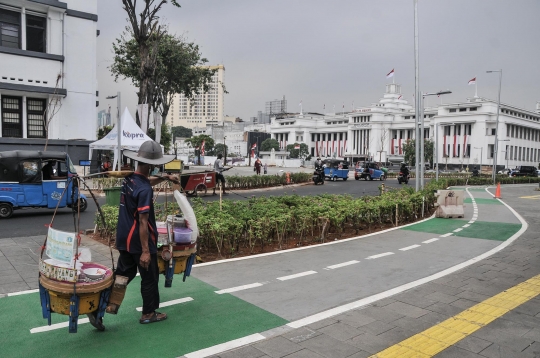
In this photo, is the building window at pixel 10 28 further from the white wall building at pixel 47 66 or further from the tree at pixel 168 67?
the tree at pixel 168 67

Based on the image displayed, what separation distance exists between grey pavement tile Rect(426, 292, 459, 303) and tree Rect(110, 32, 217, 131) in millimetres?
28095

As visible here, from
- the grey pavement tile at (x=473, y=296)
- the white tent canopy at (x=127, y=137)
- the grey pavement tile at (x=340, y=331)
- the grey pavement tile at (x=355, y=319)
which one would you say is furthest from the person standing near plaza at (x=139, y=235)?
the white tent canopy at (x=127, y=137)

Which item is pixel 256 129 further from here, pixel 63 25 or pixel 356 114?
pixel 63 25

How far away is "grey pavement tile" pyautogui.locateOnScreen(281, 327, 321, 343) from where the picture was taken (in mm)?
4391

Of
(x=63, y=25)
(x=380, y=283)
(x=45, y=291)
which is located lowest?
(x=380, y=283)

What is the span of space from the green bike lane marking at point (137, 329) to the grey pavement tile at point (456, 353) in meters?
1.65

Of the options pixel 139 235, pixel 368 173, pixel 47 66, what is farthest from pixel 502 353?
pixel 368 173

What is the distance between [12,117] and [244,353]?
22467 millimetres

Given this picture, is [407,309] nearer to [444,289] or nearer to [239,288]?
[444,289]

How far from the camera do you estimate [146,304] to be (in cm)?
456

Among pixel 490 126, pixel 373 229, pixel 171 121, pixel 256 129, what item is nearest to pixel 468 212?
pixel 373 229

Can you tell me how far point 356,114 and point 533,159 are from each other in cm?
4345

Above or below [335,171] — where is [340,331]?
below

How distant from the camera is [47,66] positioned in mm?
22391
